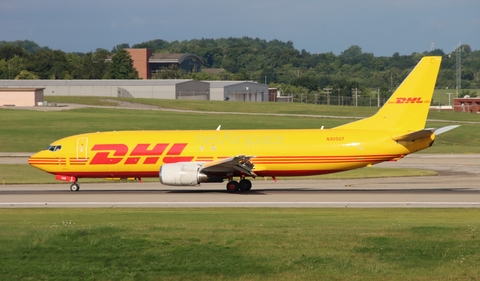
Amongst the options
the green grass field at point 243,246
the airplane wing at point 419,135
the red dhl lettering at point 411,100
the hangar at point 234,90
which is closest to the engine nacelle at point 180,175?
the green grass field at point 243,246

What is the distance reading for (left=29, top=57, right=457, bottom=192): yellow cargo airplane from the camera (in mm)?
36312

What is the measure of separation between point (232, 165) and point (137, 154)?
542cm

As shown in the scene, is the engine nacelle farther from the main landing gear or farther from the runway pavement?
the main landing gear

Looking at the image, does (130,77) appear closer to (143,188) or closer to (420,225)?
(143,188)

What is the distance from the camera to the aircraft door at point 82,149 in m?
39.4

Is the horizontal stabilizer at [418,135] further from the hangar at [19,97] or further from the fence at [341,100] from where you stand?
the fence at [341,100]

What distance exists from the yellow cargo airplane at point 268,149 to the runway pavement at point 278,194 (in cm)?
112

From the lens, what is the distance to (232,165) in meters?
36.4

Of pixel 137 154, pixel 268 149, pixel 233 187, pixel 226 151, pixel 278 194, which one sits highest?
pixel 268 149

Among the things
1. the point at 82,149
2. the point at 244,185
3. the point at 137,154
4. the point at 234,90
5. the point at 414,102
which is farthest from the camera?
the point at 234,90

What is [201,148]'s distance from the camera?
37844 mm

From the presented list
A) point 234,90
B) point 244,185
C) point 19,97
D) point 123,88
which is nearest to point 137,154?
point 244,185

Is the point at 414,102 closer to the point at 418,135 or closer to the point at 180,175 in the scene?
the point at 418,135

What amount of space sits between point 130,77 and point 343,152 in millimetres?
142506
